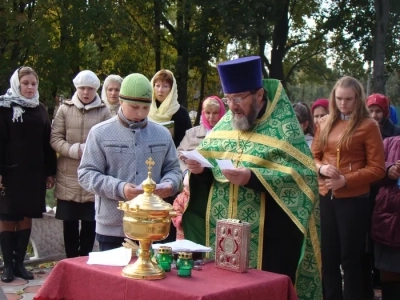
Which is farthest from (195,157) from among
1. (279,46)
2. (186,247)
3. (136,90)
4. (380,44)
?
(279,46)

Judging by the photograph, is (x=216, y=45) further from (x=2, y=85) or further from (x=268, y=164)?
(x=268, y=164)

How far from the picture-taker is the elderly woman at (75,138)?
19.5ft

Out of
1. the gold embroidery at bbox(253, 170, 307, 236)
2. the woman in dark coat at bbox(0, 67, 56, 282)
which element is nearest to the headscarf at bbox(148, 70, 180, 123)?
the woman in dark coat at bbox(0, 67, 56, 282)

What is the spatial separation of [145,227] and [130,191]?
33.2 inches

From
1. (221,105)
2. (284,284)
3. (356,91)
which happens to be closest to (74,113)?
(221,105)

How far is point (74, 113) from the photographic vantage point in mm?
6016

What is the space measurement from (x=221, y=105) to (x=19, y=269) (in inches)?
91.1

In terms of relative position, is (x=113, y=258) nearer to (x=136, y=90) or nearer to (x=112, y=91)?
(x=136, y=90)

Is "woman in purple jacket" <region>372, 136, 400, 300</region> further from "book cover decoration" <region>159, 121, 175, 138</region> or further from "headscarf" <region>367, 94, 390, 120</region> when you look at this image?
"book cover decoration" <region>159, 121, 175, 138</region>

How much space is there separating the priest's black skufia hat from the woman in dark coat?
2610 millimetres

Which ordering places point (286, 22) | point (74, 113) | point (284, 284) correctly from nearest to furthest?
point (284, 284)
point (74, 113)
point (286, 22)

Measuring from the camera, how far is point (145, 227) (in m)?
2.95

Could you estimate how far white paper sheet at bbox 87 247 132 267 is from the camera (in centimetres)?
317

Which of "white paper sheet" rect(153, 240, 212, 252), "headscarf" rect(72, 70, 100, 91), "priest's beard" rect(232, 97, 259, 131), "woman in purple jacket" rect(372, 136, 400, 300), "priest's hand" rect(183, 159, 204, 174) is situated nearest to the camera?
"white paper sheet" rect(153, 240, 212, 252)
